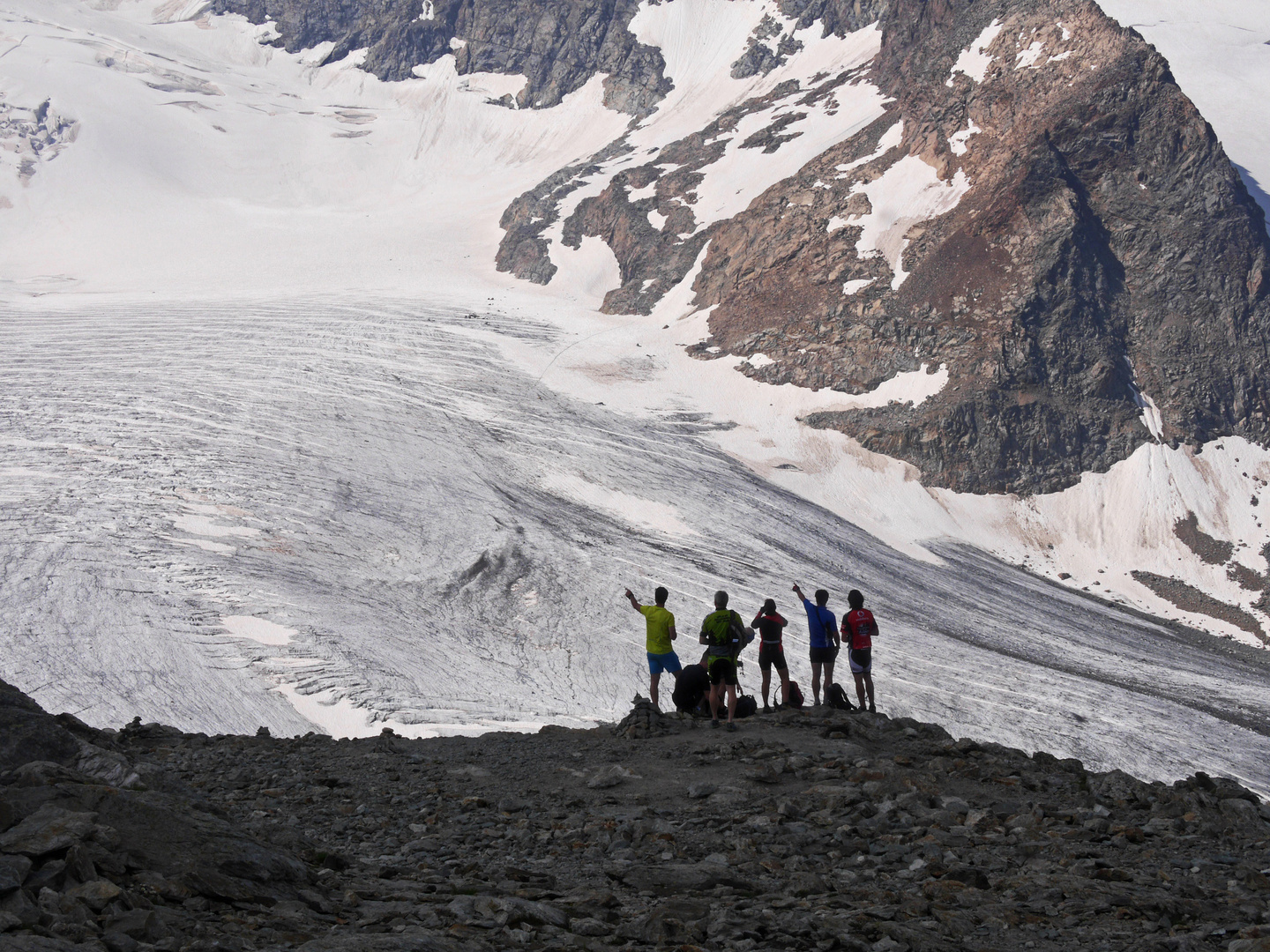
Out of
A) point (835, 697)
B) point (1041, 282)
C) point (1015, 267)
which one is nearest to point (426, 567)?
point (835, 697)

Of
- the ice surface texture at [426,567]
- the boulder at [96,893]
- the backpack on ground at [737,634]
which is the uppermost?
the backpack on ground at [737,634]

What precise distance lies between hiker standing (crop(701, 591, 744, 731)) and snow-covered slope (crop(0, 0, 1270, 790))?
43.7 feet

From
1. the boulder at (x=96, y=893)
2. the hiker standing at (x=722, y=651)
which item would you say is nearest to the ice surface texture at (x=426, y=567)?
the hiker standing at (x=722, y=651)

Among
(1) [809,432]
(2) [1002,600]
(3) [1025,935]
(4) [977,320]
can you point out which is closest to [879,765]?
(3) [1025,935]

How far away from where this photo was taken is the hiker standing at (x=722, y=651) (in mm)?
12570

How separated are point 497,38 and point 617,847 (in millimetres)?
147046

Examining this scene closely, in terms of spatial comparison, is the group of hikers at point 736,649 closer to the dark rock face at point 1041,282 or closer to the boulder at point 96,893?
the boulder at point 96,893

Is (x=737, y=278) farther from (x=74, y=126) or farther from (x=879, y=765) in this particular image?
(x=74, y=126)

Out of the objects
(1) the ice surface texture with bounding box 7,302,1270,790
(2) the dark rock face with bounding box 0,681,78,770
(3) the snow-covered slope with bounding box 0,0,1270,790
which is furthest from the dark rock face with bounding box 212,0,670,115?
(2) the dark rock face with bounding box 0,681,78,770

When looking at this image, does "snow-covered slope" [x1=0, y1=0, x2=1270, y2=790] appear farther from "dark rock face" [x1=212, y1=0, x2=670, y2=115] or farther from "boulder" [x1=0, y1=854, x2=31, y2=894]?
"dark rock face" [x1=212, y1=0, x2=670, y2=115]

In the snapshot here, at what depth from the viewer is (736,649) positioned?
1279 centimetres

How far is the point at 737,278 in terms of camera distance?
76.8m

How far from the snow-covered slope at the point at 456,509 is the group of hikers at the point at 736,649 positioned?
12641 millimetres

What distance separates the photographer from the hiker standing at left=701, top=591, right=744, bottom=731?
495 inches
